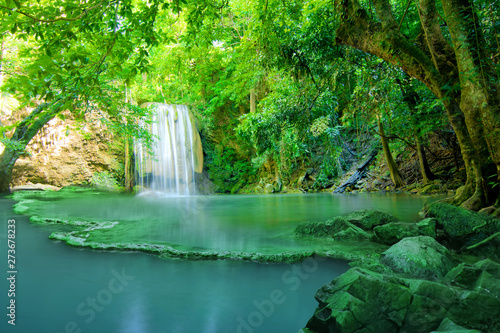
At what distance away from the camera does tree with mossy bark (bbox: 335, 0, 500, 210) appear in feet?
10.1

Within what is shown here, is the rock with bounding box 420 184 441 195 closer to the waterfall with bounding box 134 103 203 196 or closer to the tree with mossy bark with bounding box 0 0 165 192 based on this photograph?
the tree with mossy bark with bounding box 0 0 165 192

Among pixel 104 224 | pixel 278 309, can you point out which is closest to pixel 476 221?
pixel 278 309

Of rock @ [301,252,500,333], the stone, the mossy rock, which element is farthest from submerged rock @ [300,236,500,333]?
the mossy rock

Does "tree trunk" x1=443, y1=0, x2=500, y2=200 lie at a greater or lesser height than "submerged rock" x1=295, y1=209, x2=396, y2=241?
greater

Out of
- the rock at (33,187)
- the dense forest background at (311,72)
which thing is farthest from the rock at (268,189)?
the rock at (33,187)

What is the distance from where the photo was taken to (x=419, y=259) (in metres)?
2.05

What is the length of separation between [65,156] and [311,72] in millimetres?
12801

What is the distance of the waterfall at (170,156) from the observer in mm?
15562

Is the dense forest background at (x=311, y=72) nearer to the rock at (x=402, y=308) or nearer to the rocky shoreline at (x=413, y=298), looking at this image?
the rocky shoreline at (x=413, y=298)

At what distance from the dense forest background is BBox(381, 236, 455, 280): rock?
1571 mm

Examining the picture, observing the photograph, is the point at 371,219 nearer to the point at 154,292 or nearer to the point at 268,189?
the point at 154,292

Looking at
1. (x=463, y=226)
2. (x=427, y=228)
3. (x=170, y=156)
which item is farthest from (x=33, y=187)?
(x=463, y=226)

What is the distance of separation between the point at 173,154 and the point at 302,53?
11707 mm

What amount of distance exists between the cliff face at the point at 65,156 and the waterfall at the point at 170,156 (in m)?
1.42
